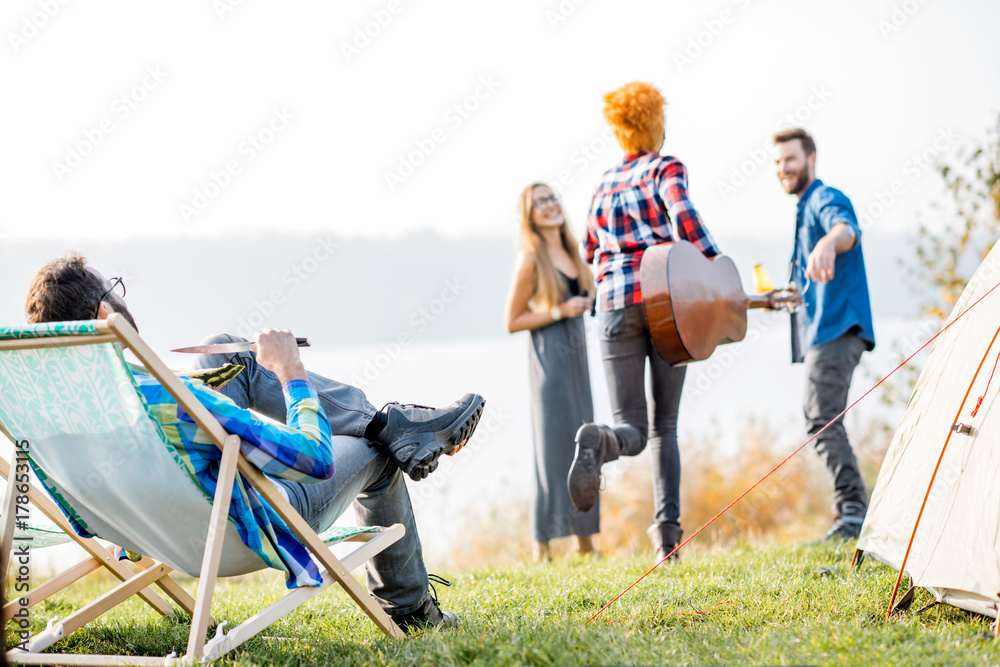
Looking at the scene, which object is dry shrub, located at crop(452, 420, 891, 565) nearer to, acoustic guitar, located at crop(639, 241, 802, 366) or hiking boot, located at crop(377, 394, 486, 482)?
acoustic guitar, located at crop(639, 241, 802, 366)

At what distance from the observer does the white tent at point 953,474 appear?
2248mm

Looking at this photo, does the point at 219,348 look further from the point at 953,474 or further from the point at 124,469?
the point at 953,474

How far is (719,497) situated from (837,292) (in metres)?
3.53

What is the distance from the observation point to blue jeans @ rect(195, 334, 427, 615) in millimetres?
2268

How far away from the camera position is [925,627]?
7.32ft

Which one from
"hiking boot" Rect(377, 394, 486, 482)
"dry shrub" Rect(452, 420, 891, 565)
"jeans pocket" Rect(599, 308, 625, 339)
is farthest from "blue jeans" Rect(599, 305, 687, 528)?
"dry shrub" Rect(452, 420, 891, 565)

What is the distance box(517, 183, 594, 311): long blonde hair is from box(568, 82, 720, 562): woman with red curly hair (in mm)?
829

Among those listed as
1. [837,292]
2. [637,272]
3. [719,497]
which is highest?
[637,272]

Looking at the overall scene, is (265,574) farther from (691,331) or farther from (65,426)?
(65,426)

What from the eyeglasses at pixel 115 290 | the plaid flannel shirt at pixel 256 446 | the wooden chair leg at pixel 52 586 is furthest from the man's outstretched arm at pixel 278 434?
the wooden chair leg at pixel 52 586

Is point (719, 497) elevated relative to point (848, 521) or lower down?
lower down

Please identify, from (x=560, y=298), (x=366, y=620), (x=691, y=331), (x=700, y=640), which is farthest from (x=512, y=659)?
(x=560, y=298)

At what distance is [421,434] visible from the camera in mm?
2338

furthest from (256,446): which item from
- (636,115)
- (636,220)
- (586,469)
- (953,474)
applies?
(636,115)
